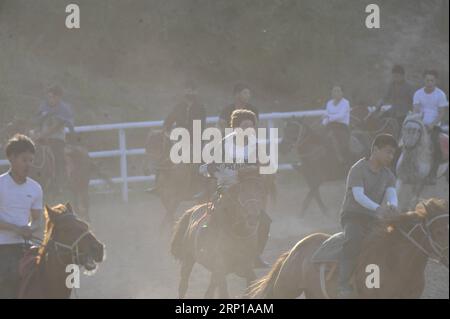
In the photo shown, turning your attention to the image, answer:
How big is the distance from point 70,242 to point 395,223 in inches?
114

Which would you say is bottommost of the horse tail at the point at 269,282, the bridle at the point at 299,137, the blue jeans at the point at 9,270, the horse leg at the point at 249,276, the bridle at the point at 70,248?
the horse leg at the point at 249,276

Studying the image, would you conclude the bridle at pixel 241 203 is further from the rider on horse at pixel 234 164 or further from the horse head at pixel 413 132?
the horse head at pixel 413 132

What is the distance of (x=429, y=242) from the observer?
8.76 m

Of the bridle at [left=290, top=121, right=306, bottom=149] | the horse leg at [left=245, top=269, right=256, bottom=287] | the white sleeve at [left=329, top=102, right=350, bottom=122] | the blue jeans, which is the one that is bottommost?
the horse leg at [left=245, top=269, right=256, bottom=287]

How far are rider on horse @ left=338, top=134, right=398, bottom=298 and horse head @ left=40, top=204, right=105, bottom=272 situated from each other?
230 cm

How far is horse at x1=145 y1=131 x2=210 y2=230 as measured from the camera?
16.5 metres

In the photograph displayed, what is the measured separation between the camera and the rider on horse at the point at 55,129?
16359mm

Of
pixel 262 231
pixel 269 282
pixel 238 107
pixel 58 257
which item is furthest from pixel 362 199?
pixel 238 107

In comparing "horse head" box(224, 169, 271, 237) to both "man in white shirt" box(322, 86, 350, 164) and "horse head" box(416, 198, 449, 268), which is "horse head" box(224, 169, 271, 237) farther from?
"man in white shirt" box(322, 86, 350, 164)

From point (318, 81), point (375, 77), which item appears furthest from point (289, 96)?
point (375, 77)

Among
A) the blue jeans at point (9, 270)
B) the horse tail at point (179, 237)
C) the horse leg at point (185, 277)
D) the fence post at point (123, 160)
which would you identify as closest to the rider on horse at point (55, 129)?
the fence post at point (123, 160)

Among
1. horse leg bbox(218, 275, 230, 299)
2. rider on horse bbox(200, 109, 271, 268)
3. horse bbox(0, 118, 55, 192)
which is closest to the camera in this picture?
rider on horse bbox(200, 109, 271, 268)

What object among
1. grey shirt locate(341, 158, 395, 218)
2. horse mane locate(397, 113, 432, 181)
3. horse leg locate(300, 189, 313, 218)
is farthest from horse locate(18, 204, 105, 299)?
horse mane locate(397, 113, 432, 181)

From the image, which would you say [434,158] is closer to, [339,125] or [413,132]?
[413,132]
